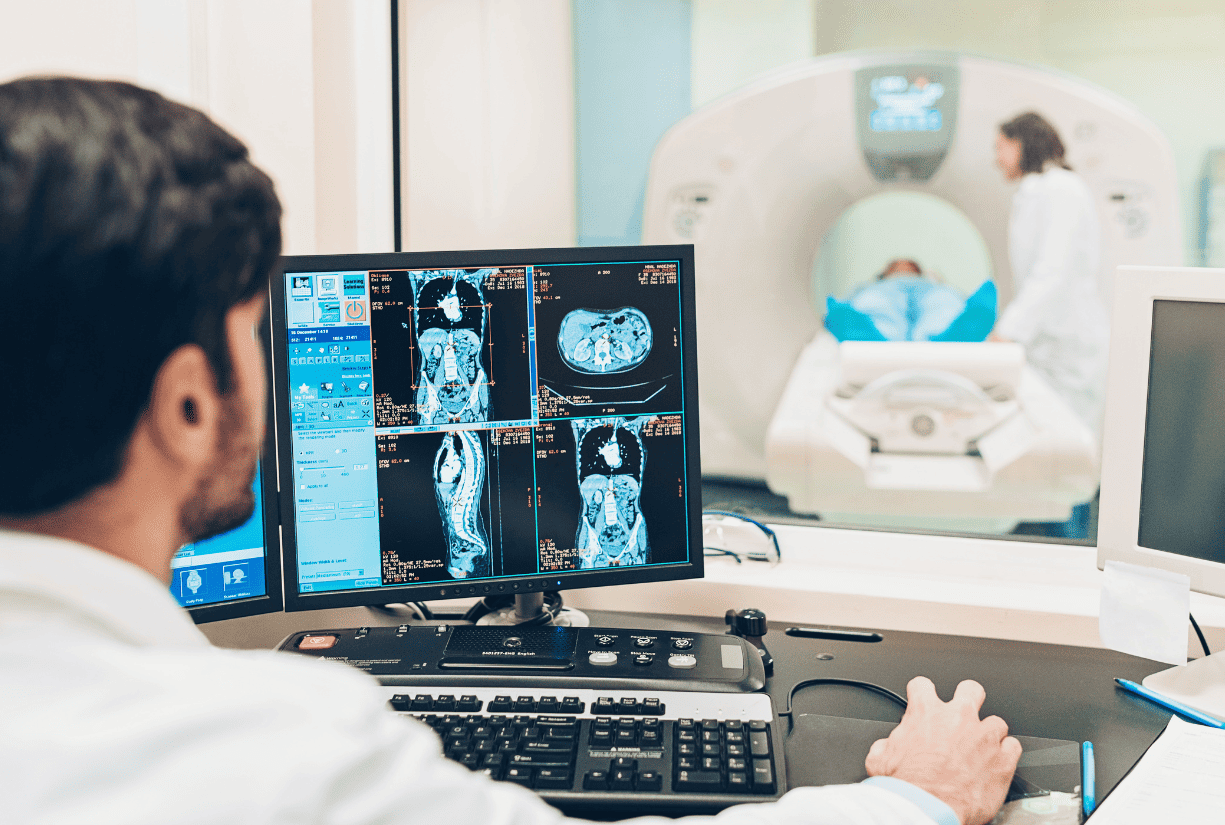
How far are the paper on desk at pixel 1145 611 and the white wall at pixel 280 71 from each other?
4.01 feet

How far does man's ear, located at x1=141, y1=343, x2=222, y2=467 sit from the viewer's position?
53cm

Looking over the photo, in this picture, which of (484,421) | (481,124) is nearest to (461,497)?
(484,421)

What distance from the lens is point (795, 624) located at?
143cm

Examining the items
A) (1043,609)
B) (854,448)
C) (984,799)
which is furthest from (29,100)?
(854,448)

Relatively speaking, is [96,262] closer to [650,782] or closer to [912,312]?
[650,782]

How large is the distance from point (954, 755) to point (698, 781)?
9.5 inches

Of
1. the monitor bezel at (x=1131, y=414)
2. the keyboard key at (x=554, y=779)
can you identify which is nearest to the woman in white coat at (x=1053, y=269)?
the monitor bezel at (x=1131, y=414)

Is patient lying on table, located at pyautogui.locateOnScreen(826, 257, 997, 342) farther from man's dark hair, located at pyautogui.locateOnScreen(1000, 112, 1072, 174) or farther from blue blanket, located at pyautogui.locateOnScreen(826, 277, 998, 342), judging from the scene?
man's dark hair, located at pyautogui.locateOnScreen(1000, 112, 1072, 174)

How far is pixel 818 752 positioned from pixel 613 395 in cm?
47

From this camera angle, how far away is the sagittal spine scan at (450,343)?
1163 mm

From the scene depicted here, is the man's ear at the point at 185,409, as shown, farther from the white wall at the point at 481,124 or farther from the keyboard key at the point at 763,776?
the white wall at the point at 481,124

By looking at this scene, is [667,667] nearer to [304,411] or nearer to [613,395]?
[613,395]

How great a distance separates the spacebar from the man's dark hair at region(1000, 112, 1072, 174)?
2.10 meters

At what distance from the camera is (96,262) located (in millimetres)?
479
